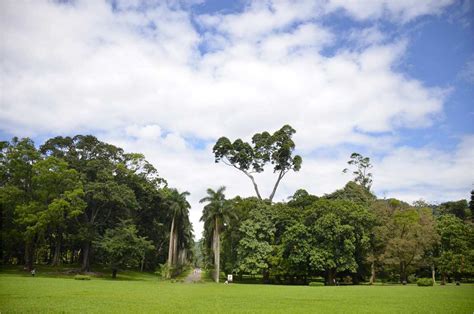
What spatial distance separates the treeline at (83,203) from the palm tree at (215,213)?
5611 millimetres

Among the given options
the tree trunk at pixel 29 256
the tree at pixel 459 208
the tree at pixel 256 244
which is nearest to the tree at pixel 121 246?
the tree trunk at pixel 29 256

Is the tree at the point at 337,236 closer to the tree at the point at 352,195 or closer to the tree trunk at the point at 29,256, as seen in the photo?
the tree at the point at 352,195

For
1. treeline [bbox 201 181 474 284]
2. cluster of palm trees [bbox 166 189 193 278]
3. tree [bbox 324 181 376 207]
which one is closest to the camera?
treeline [bbox 201 181 474 284]

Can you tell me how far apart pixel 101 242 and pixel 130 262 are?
16.8 feet

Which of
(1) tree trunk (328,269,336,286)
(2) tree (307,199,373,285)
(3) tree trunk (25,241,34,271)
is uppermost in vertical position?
(2) tree (307,199,373,285)

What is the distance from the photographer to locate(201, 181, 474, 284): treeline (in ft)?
168

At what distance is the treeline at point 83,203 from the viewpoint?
48.2 m

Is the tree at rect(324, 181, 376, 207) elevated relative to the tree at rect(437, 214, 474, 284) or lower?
elevated

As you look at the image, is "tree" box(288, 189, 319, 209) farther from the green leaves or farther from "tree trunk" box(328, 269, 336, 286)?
the green leaves

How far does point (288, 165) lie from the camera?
2704 inches

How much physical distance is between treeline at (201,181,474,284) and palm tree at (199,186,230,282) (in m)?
0.16

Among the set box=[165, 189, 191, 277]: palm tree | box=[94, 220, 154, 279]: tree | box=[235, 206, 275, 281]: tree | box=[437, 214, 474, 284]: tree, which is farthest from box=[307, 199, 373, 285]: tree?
box=[94, 220, 154, 279]: tree

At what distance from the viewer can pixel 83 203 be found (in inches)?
1988

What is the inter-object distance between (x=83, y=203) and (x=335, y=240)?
35.6 meters
